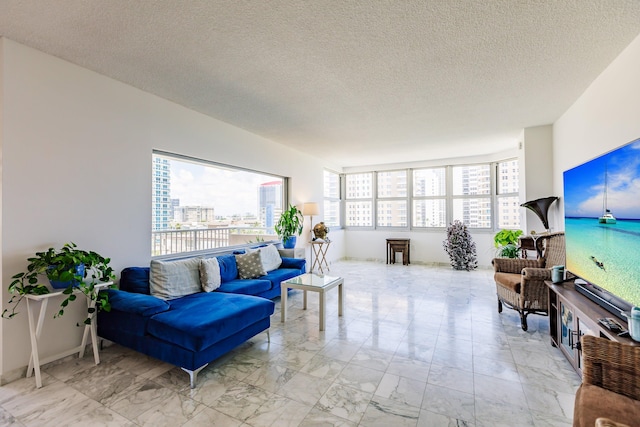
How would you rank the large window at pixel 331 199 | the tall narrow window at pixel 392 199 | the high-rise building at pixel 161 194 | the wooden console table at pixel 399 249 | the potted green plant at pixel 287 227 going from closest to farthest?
the high-rise building at pixel 161 194 < the potted green plant at pixel 287 227 < the wooden console table at pixel 399 249 < the large window at pixel 331 199 < the tall narrow window at pixel 392 199

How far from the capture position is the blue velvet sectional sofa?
2117mm

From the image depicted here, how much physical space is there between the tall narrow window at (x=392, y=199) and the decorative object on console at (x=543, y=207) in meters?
3.45

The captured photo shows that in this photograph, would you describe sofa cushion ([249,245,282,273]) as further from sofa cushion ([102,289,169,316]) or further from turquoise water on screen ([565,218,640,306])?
turquoise water on screen ([565,218,640,306])

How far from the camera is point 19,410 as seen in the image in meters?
1.88

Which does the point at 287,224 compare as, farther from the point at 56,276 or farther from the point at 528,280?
the point at 528,280

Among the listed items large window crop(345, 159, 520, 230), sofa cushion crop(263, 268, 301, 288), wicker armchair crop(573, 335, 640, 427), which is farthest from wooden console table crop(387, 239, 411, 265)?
wicker armchair crop(573, 335, 640, 427)

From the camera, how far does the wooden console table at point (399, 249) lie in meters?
7.09

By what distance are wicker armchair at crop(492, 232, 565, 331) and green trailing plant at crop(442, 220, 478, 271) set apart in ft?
8.90

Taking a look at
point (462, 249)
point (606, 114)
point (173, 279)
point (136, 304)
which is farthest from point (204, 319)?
point (462, 249)

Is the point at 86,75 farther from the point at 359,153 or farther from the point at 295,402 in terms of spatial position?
the point at 359,153

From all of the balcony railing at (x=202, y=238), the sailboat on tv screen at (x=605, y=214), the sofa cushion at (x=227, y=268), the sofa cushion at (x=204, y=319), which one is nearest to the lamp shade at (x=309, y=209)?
the balcony railing at (x=202, y=238)

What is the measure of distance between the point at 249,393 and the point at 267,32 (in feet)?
8.60

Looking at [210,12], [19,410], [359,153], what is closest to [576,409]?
[210,12]

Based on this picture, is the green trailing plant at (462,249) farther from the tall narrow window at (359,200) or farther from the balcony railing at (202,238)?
the balcony railing at (202,238)
